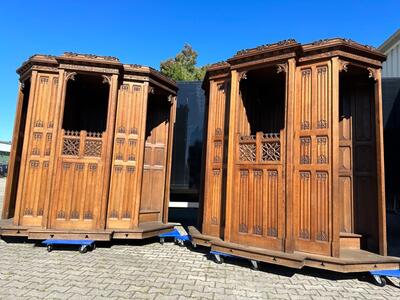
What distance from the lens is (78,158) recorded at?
25.2 ft

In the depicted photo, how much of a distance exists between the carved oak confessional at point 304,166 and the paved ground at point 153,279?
409 mm

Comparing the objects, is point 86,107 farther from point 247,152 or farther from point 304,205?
point 304,205

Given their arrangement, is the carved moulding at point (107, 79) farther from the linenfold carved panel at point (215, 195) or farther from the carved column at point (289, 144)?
the carved column at point (289, 144)

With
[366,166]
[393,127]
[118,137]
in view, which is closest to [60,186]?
[118,137]

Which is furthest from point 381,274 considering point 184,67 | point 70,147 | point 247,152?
point 184,67

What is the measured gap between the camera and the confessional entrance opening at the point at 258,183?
6348 mm

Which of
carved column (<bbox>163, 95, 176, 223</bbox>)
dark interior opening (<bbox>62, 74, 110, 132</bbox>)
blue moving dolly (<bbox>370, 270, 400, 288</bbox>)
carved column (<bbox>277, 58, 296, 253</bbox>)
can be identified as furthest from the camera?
carved column (<bbox>163, 95, 176, 223</bbox>)

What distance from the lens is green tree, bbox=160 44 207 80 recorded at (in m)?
22.1

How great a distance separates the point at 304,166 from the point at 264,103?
9.32ft

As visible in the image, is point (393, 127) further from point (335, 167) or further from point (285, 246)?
point (285, 246)

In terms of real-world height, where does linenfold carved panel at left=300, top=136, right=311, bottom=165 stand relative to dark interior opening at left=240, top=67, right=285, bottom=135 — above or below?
below

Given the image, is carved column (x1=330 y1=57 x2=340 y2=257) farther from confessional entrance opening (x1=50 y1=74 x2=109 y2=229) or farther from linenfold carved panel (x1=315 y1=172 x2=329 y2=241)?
confessional entrance opening (x1=50 y1=74 x2=109 y2=229)

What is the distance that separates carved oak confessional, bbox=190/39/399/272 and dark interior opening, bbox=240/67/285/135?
11 cm

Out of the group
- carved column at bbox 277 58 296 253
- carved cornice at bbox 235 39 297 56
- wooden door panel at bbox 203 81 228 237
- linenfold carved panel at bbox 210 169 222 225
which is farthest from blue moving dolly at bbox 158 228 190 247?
carved cornice at bbox 235 39 297 56
